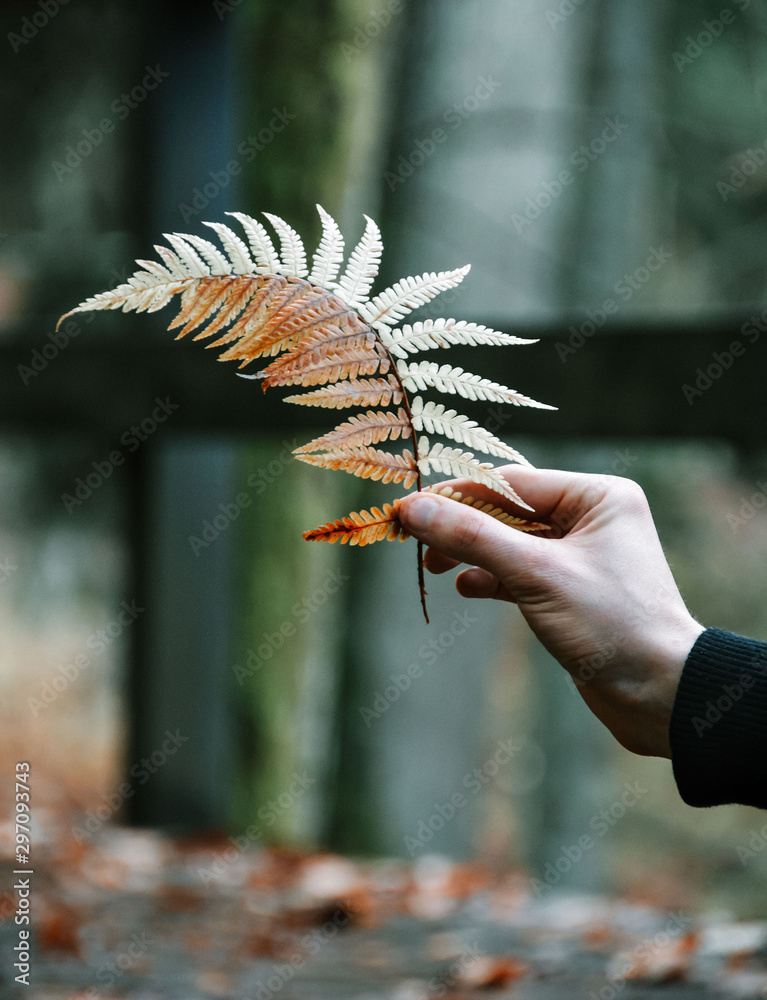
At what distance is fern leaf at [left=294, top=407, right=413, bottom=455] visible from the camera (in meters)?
1.15

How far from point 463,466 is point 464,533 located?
0.41ft

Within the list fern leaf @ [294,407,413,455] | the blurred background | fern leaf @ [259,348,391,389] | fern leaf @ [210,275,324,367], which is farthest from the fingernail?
the blurred background

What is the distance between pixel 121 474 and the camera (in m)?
4.14

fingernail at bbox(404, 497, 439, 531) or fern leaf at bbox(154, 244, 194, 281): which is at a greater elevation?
fern leaf at bbox(154, 244, 194, 281)

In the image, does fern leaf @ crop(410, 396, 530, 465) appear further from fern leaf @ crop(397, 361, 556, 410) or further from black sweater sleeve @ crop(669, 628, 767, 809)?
black sweater sleeve @ crop(669, 628, 767, 809)

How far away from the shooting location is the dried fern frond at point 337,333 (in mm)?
1108

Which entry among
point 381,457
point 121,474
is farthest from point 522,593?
point 121,474

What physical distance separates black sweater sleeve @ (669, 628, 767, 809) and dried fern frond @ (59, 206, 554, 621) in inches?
18.2

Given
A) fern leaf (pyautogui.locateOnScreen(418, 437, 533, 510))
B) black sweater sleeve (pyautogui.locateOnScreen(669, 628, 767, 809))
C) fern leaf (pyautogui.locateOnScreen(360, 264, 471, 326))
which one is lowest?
black sweater sleeve (pyautogui.locateOnScreen(669, 628, 767, 809))

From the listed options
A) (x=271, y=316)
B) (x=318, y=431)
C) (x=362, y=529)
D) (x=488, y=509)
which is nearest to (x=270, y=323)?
(x=271, y=316)

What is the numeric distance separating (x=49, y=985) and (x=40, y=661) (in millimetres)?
3443

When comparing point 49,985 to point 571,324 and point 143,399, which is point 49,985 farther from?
point 571,324

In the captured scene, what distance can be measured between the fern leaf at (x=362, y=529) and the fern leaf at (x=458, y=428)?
0.15 metres

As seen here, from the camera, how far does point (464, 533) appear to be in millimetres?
1224
